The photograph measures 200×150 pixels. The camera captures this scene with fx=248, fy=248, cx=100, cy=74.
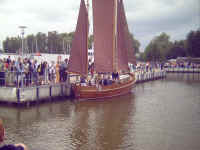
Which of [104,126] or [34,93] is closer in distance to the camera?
[104,126]

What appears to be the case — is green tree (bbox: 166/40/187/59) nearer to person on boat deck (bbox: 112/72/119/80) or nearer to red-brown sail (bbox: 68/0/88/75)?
person on boat deck (bbox: 112/72/119/80)

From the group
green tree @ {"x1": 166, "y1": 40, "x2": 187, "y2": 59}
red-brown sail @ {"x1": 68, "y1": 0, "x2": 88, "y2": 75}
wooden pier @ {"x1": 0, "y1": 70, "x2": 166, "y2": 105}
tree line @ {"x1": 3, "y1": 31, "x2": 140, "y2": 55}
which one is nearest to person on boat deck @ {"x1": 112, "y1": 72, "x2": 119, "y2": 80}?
red-brown sail @ {"x1": 68, "y1": 0, "x2": 88, "y2": 75}

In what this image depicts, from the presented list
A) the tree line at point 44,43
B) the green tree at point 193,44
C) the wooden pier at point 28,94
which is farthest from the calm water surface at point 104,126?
the tree line at point 44,43

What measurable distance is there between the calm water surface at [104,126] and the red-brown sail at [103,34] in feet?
14.1

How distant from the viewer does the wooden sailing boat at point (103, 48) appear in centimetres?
1977

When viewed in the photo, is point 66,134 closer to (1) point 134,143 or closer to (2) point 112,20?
(1) point 134,143

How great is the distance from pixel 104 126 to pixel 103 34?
437 inches

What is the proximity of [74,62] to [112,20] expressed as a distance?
5.27 m

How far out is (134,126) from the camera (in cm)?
1227

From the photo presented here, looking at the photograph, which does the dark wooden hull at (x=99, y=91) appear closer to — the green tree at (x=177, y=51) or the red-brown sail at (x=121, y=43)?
the red-brown sail at (x=121, y=43)

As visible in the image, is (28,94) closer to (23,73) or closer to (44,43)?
(23,73)

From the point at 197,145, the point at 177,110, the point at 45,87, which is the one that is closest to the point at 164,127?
the point at 197,145

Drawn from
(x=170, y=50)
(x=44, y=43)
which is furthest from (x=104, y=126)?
(x=170, y=50)

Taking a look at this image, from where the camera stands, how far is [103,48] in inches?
840
